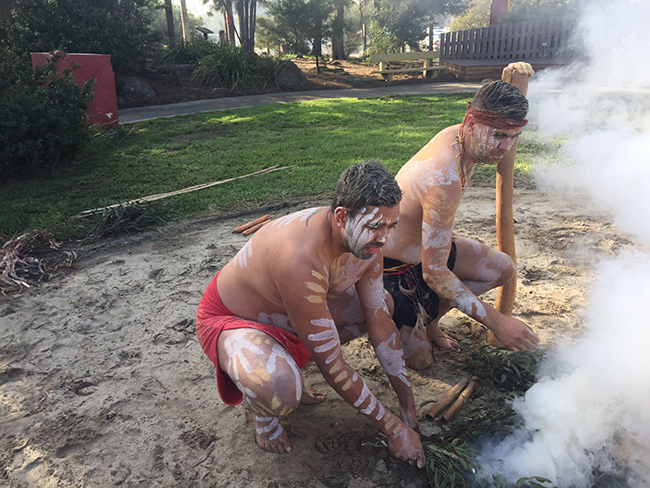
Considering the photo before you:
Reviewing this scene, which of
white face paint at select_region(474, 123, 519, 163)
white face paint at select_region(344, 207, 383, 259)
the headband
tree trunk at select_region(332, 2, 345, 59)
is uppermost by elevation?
tree trunk at select_region(332, 2, 345, 59)

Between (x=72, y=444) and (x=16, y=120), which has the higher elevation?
(x=16, y=120)

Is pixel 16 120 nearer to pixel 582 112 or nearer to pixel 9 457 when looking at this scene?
pixel 9 457

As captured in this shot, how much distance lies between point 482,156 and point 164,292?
243 centimetres

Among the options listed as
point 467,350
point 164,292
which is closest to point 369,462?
point 467,350

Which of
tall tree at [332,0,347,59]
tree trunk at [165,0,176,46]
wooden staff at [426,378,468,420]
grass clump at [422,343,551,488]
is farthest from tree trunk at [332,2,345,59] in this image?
wooden staff at [426,378,468,420]

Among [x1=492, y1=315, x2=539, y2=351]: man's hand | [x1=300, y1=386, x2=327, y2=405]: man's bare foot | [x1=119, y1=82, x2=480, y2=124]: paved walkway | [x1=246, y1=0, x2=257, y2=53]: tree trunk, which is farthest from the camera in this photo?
[x1=246, y1=0, x2=257, y2=53]: tree trunk

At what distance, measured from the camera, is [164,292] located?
3.57 meters

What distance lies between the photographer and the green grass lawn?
209 inches

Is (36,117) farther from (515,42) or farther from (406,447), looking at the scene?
(515,42)

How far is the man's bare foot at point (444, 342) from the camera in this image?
9.50ft

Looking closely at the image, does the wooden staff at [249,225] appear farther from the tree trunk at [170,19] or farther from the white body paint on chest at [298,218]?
the tree trunk at [170,19]

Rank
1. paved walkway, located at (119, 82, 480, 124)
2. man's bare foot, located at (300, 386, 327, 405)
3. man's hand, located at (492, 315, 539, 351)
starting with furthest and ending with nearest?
1. paved walkway, located at (119, 82, 480, 124)
2. man's bare foot, located at (300, 386, 327, 405)
3. man's hand, located at (492, 315, 539, 351)

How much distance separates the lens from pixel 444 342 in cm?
290

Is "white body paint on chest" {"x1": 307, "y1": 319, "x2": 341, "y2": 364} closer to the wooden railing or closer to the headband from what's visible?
the headband
